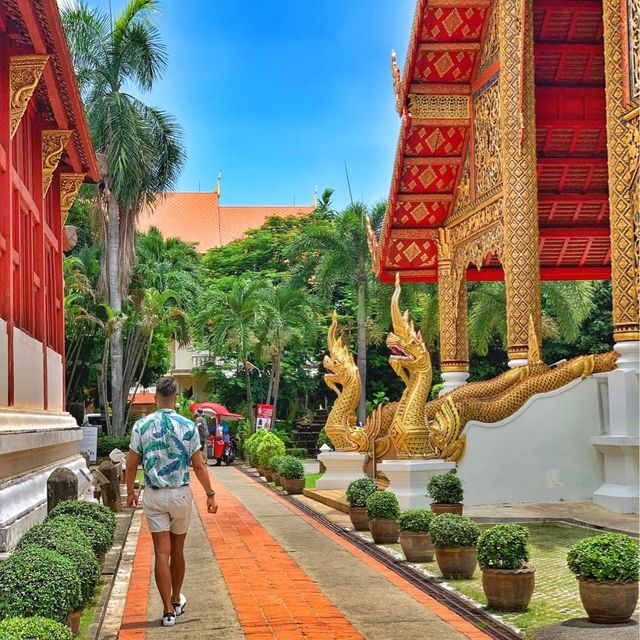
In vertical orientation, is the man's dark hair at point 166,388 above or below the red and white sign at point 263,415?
above

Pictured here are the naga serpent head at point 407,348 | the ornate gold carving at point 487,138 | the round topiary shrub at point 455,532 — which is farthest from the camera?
the ornate gold carving at point 487,138

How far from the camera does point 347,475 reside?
16.3m

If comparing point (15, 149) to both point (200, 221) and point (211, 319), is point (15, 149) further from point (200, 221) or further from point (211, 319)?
point (200, 221)

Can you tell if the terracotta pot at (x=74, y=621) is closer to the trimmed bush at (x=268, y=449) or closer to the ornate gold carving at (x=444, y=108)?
the ornate gold carving at (x=444, y=108)

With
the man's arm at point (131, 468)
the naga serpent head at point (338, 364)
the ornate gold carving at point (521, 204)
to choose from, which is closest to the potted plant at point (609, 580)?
the man's arm at point (131, 468)

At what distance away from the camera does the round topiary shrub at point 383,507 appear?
33.3 feet

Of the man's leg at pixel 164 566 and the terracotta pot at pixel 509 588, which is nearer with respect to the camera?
the man's leg at pixel 164 566

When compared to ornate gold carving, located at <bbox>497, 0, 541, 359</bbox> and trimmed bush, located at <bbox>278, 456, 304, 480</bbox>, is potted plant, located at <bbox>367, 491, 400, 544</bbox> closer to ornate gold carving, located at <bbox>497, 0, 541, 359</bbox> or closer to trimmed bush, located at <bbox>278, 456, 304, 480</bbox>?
ornate gold carving, located at <bbox>497, 0, 541, 359</bbox>

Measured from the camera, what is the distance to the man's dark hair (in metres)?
6.41

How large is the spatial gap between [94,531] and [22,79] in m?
4.10

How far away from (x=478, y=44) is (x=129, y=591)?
1327 cm

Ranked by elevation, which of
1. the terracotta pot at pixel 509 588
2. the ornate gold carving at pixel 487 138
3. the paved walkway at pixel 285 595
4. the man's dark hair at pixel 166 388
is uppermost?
the ornate gold carving at pixel 487 138

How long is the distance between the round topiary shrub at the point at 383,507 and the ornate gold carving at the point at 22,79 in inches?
196

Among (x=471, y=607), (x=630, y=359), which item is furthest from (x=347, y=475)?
(x=471, y=607)
